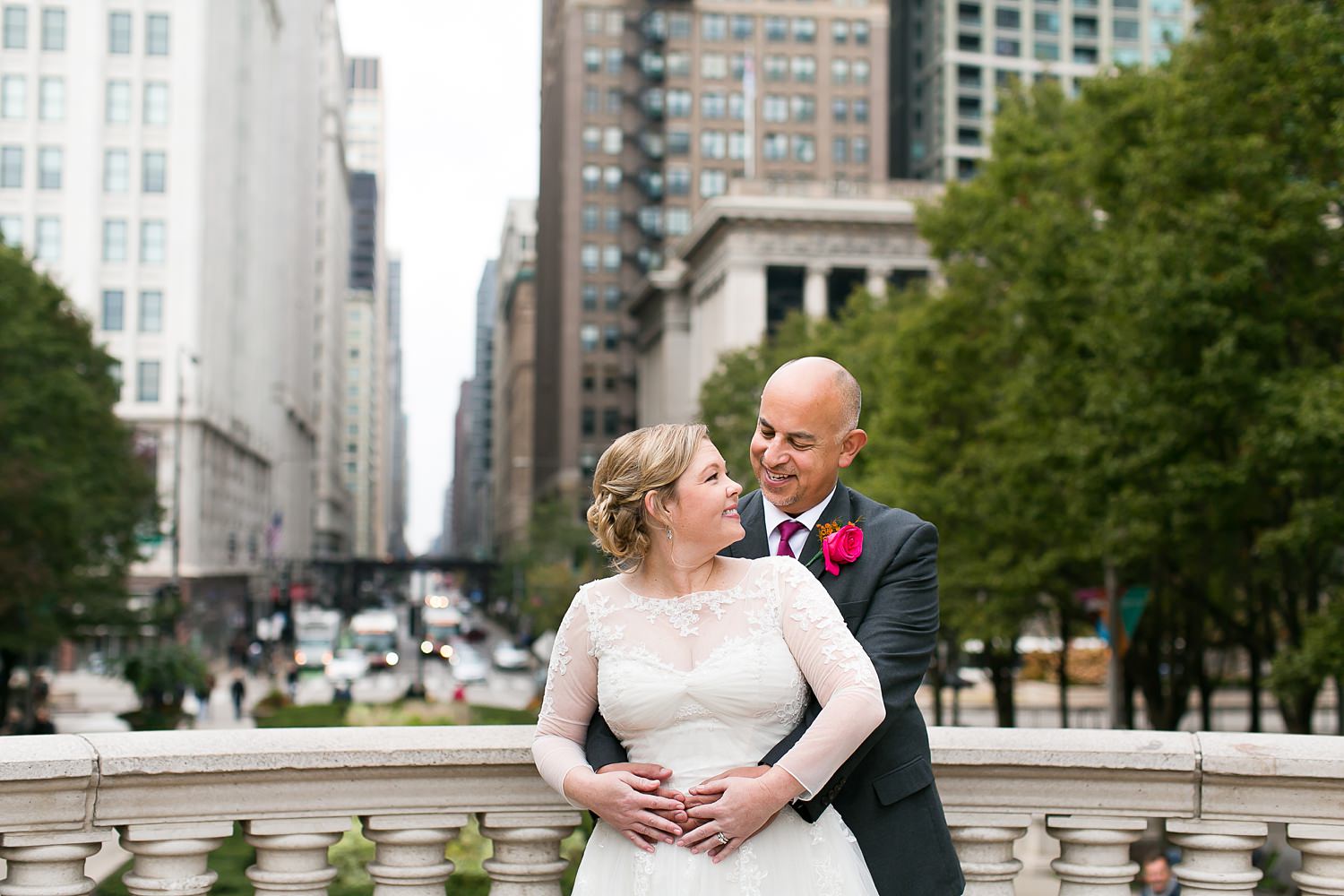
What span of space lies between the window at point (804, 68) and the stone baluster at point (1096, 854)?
11462 cm

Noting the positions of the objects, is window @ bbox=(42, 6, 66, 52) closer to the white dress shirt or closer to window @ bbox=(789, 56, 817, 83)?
window @ bbox=(789, 56, 817, 83)

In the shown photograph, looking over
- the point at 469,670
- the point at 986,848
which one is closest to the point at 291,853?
the point at 986,848

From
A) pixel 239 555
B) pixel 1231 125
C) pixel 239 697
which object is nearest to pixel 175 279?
pixel 239 555

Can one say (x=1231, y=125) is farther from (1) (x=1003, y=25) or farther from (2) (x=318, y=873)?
(1) (x=1003, y=25)

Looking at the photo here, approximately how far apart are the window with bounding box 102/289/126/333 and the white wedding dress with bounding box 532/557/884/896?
81370 millimetres

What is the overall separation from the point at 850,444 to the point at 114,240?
82.3 metres

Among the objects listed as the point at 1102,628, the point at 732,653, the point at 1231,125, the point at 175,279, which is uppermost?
the point at 175,279

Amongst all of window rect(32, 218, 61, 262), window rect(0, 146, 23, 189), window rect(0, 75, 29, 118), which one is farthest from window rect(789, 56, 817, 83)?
window rect(0, 146, 23, 189)

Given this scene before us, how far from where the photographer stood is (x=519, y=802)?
5.60m

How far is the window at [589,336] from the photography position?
130375 mm

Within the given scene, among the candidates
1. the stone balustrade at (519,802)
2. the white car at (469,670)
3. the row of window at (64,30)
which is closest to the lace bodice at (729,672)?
the stone balustrade at (519,802)

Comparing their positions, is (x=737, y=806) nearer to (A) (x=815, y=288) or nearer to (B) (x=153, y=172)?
(B) (x=153, y=172)

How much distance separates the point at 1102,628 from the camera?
1120 inches

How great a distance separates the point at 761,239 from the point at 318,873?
8727cm
